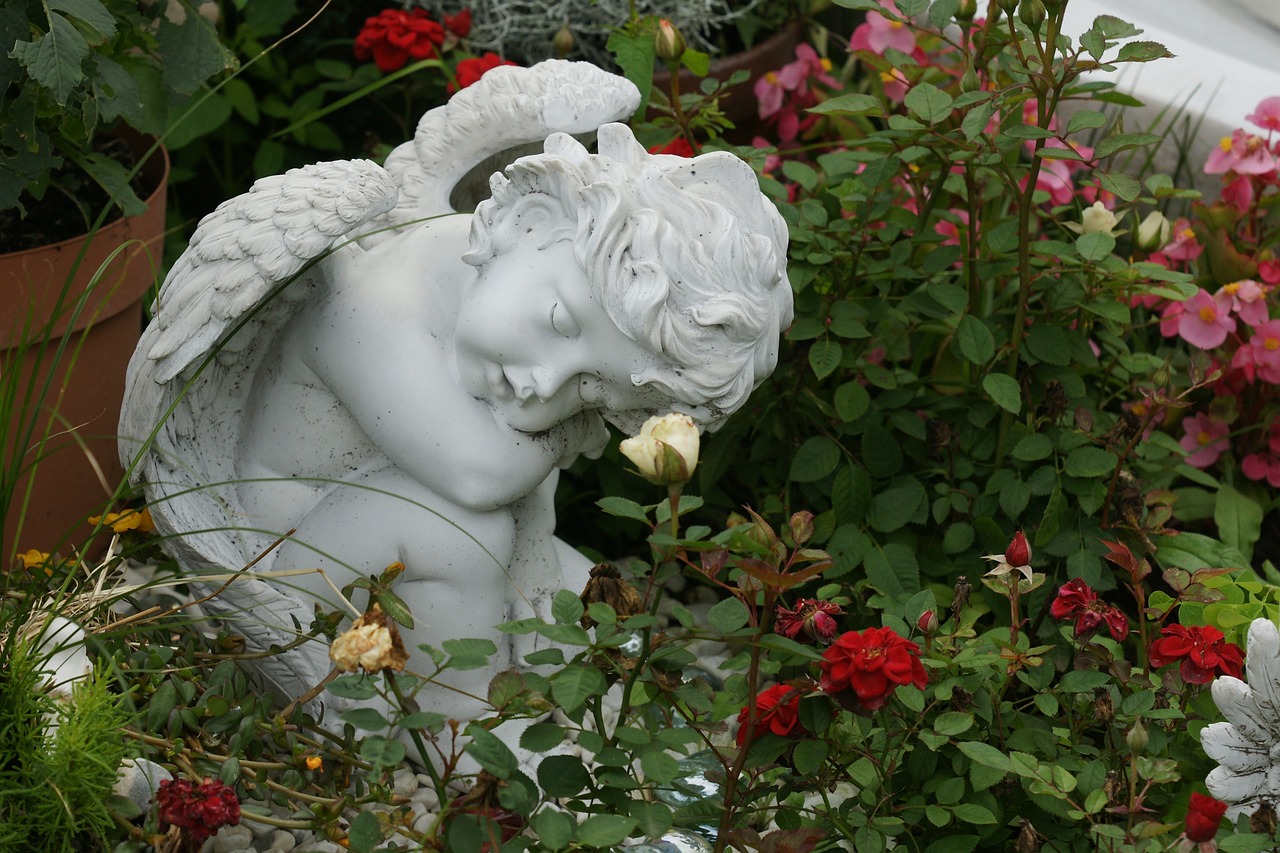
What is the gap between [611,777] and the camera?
1395 millimetres

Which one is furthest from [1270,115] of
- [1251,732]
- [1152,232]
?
[1251,732]

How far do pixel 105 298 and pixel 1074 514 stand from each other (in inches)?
56.4

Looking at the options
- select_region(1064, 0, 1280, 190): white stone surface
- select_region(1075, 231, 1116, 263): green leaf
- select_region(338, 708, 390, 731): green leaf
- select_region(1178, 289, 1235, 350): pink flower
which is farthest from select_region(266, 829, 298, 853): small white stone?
select_region(1064, 0, 1280, 190): white stone surface

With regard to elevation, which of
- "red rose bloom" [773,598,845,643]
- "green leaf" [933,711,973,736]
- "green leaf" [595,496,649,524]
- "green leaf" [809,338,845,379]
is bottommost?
"green leaf" [809,338,845,379]

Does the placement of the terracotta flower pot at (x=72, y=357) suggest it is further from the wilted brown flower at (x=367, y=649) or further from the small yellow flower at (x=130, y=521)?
the wilted brown flower at (x=367, y=649)

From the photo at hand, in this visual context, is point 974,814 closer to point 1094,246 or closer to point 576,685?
point 576,685

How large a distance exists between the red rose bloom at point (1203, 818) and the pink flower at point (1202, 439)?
1.15 m

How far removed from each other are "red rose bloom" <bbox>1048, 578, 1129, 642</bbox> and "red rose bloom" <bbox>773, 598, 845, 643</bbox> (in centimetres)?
27

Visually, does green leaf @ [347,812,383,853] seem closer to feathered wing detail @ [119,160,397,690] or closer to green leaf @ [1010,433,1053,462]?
feathered wing detail @ [119,160,397,690]

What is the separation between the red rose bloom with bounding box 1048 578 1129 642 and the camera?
5.07ft

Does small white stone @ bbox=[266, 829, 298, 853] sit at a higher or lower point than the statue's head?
lower

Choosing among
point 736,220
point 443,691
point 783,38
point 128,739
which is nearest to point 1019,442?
point 736,220

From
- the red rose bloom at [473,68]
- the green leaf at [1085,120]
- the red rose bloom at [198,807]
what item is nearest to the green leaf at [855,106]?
the green leaf at [1085,120]

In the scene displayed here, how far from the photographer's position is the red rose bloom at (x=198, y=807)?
4.60 ft
